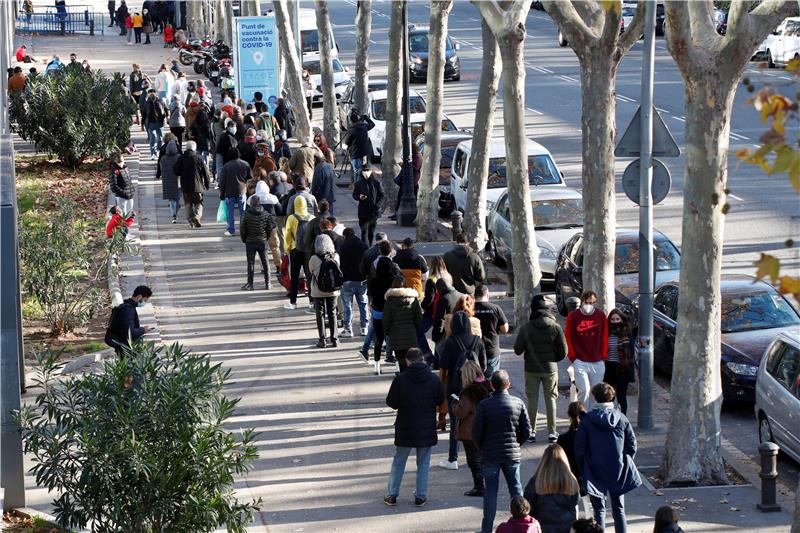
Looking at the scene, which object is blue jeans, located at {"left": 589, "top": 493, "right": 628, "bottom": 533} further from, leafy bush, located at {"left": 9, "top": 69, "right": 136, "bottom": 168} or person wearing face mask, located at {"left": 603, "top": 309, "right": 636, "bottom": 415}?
leafy bush, located at {"left": 9, "top": 69, "right": 136, "bottom": 168}

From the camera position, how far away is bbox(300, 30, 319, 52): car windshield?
4806 cm

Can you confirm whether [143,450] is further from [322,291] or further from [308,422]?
[322,291]

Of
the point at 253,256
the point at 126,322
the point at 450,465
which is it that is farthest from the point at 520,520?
the point at 253,256

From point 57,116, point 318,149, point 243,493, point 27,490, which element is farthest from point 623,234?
point 57,116

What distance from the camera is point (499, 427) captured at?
11.4 m

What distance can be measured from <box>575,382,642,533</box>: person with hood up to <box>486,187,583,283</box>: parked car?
10266 millimetres

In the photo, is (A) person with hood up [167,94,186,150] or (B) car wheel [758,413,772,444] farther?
(A) person with hood up [167,94,186,150]

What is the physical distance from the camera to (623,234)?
Result: 64.5ft

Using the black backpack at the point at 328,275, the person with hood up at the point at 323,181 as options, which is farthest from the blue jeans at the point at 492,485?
the person with hood up at the point at 323,181

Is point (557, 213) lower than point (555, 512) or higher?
higher

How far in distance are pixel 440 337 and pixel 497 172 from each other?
458 inches

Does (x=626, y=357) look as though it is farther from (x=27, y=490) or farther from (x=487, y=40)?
(x=487, y=40)

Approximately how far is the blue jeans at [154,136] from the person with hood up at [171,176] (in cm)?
565

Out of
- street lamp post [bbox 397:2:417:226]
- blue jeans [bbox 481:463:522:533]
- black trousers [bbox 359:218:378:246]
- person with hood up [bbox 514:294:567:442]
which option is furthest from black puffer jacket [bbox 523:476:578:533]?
street lamp post [bbox 397:2:417:226]
